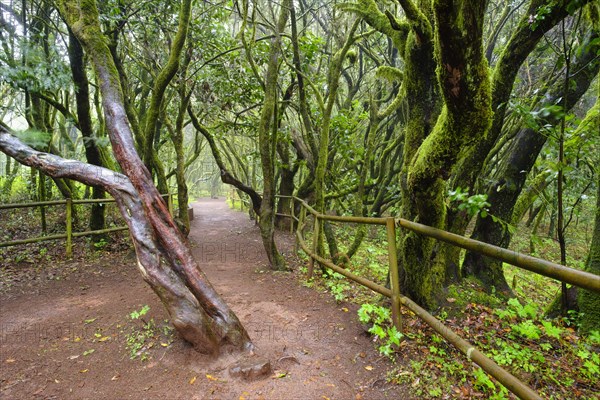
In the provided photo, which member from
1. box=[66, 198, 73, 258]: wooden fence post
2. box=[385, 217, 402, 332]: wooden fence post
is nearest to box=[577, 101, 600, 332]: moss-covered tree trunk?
box=[385, 217, 402, 332]: wooden fence post

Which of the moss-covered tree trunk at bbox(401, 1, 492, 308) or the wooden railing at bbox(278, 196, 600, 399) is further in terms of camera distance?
the moss-covered tree trunk at bbox(401, 1, 492, 308)

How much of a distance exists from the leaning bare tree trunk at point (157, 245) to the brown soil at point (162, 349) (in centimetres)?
26

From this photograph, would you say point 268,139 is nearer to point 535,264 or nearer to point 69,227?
point 69,227

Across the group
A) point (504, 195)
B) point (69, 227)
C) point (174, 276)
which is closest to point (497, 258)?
point (174, 276)

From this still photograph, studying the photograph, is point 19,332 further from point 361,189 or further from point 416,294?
point 361,189

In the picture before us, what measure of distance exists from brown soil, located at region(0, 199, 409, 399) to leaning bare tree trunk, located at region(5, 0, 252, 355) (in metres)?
0.26

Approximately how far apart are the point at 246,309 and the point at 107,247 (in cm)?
483

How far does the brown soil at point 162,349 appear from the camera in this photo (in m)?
2.58

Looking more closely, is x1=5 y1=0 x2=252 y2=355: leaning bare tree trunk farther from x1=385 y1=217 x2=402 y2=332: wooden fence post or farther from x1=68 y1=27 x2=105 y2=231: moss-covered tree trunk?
x1=68 y1=27 x2=105 y2=231: moss-covered tree trunk

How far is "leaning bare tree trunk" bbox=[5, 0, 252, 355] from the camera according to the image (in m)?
2.86

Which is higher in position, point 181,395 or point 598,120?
point 598,120

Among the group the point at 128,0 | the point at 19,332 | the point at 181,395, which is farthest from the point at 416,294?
the point at 128,0

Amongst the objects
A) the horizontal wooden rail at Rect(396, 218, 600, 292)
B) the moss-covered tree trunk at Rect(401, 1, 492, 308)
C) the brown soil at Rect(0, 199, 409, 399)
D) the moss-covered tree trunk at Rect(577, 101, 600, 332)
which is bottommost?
the brown soil at Rect(0, 199, 409, 399)

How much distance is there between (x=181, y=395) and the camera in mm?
2506
